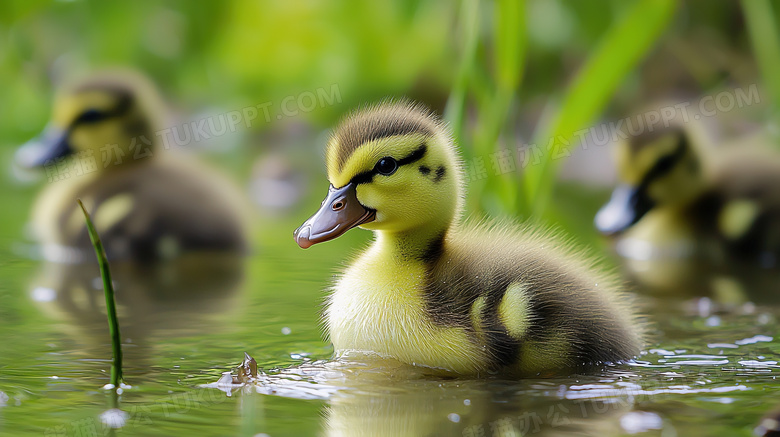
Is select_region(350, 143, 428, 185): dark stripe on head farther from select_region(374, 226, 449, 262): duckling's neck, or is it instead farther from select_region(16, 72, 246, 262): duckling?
select_region(16, 72, 246, 262): duckling

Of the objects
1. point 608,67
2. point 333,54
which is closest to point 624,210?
point 608,67

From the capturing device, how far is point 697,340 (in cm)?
363

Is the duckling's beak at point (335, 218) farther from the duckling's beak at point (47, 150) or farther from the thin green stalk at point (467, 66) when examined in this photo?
the duckling's beak at point (47, 150)

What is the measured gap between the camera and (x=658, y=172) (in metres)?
6.13

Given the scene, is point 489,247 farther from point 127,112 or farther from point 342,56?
point 342,56

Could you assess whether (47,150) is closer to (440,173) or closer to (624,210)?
(624,210)

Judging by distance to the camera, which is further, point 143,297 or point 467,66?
point 467,66

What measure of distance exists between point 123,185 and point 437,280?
2703mm

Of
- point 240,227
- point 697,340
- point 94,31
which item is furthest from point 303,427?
point 94,31

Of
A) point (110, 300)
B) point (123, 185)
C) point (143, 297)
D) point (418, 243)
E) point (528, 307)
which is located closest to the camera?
point (110, 300)

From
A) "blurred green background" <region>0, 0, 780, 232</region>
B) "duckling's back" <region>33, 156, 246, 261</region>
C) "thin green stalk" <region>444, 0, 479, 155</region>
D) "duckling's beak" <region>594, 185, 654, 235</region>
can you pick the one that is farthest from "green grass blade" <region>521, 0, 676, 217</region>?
"blurred green background" <region>0, 0, 780, 232</region>

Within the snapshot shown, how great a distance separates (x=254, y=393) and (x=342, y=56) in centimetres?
784

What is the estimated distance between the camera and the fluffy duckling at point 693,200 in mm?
5820

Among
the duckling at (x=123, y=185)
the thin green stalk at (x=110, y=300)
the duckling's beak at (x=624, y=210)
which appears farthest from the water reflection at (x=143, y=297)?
the duckling's beak at (x=624, y=210)
